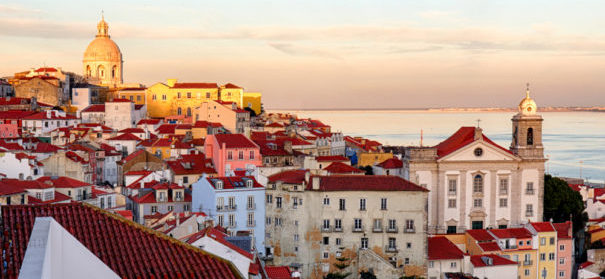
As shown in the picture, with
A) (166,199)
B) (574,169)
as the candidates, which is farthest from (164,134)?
(574,169)

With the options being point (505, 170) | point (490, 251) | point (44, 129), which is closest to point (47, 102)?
point (44, 129)

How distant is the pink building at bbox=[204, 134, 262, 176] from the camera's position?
43906 millimetres

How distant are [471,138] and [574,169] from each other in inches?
2368

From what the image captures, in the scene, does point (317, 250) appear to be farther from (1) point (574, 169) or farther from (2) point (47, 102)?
(1) point (574, 169)

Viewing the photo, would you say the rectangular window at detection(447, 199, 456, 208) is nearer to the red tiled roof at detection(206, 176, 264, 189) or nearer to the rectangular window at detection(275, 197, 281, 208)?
the rectangular window at detection(275, 197, 281, 208)

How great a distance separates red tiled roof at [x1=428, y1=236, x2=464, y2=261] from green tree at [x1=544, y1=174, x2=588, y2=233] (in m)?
11.4

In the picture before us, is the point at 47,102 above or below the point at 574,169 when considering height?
above

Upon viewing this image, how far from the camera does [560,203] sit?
140 feet

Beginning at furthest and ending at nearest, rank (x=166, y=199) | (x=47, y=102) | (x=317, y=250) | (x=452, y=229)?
(x=47, y=102), (x=452, y=229), (x=166, y=199), (x=317, y=250)

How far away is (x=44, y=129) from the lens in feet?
192

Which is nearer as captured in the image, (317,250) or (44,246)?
(44,246)

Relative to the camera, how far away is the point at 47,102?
7244cm

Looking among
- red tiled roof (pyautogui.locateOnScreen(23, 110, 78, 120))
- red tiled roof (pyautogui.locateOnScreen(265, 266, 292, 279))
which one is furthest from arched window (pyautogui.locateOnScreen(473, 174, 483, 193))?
red tiled roof (pyautogui.locateOnScreen(23, 110, 78, 120))

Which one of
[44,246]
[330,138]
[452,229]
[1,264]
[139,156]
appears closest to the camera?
[44,246]
